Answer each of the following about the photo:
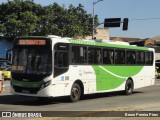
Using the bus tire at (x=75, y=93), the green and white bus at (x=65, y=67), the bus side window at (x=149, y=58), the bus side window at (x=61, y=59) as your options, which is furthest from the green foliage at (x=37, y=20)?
the bus side window at (x=61, y=59)

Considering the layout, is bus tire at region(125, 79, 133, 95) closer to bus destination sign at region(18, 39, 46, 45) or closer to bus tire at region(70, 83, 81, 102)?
bus tire at region(70, 83, 81, 102)

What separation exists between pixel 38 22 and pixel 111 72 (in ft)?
116

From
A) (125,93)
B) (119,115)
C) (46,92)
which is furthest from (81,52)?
(119,115)

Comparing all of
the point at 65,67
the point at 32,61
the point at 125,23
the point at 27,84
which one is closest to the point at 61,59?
the point at 65,67

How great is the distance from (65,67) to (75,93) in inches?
53.0

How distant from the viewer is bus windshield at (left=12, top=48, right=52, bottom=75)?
712 inches

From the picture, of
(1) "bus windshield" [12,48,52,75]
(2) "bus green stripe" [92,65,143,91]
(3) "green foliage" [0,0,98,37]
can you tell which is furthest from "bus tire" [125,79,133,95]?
(3) "green foliage" [0,0,98,37]

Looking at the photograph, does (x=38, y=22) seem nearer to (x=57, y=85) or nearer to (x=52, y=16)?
(x=52, y=16)

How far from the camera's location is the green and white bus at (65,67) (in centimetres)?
1809

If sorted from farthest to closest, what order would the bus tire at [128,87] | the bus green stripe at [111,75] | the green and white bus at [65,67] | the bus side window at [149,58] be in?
the bus side window at [149,58] → the bus tire at [128,87] → the bus green stripe at [111,75] → the green and white bus at [65,67]

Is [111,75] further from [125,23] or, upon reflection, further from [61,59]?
[125,23]

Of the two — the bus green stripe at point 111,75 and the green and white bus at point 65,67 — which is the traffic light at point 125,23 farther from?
the green and white bus at point 65,67

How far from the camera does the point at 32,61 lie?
18.3 metres

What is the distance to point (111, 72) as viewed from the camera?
22.7 metres
